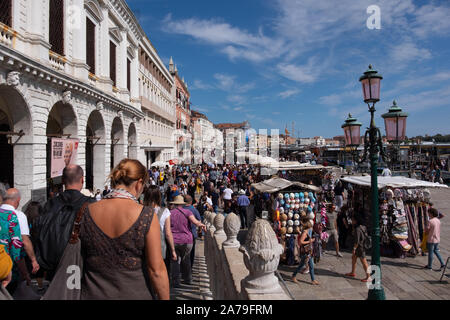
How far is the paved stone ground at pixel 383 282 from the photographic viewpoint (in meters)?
5.57

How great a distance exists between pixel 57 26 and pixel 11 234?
12681 mm

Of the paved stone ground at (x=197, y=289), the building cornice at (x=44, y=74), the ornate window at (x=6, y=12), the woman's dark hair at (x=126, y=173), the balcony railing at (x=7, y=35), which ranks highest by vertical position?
the ornate window at (x=6, y=12)

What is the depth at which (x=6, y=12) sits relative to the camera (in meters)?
9.65

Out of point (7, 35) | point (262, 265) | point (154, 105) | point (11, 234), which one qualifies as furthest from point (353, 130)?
point (154, 105)

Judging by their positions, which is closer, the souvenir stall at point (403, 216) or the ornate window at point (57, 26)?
the souvenir stall at point (403, 216)

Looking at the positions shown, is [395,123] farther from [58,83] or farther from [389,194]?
[58,83]

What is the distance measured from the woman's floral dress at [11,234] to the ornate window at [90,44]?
14.9 metres

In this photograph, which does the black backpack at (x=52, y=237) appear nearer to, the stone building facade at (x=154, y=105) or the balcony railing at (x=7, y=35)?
the balcony railing at (x=7, y=35)

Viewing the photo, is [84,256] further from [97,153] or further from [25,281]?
[97,153]

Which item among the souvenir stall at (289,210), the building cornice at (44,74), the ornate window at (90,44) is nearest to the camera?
the souvenir stall at (289,210)

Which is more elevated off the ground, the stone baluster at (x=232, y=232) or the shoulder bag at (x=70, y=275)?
the shoulder bag at (x=70, y=275)

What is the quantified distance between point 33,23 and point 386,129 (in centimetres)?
1235

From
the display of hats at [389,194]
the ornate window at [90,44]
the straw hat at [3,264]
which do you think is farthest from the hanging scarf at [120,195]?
the ornate window at [90,44]

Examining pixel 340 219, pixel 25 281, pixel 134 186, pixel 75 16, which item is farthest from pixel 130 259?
pixel 75 16
